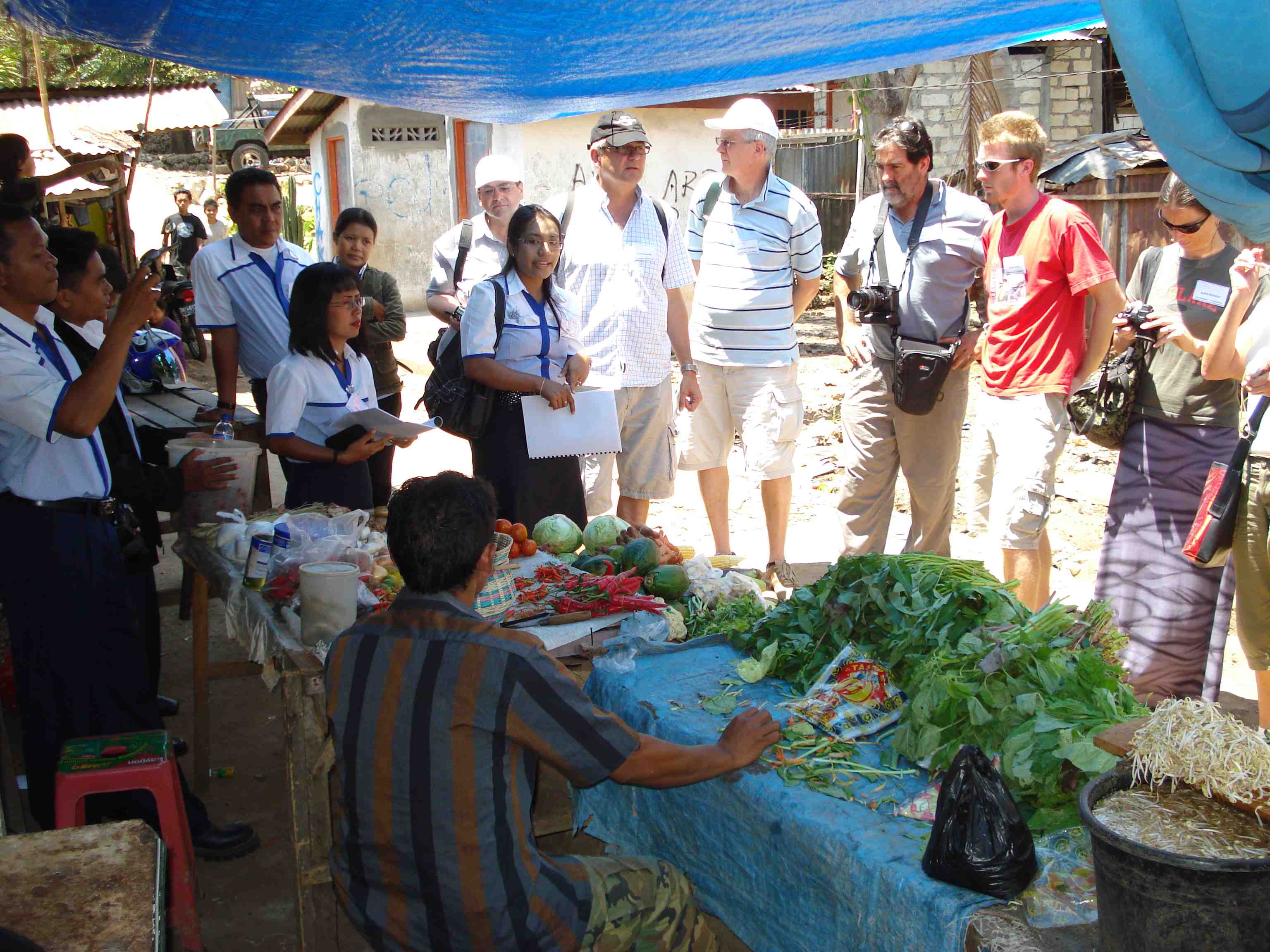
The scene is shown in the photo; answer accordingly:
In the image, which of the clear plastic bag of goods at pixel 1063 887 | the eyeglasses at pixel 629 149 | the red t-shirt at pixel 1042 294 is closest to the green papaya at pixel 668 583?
the clear plastic bag of goods at pixel 1063 887

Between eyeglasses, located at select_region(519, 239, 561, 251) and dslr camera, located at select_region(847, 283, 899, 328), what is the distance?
1432 mm

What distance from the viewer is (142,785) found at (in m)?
3.07

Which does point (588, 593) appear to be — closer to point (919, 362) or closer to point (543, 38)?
point (919, 362)

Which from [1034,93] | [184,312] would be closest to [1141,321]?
[1034,93]

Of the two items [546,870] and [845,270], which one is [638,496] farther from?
[546,870]

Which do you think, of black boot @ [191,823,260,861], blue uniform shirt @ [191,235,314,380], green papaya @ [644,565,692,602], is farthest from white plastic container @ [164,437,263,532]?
green papaya @ [644,565,692,602]

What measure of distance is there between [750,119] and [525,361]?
66.7 inches

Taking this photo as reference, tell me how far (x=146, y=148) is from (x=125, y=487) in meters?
33.3

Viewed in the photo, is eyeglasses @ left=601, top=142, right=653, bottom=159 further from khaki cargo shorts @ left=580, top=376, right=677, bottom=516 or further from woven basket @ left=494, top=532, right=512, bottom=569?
woven basket @ left=494, top=532, right=512, bottom=569

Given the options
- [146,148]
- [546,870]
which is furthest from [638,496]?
[146,148]

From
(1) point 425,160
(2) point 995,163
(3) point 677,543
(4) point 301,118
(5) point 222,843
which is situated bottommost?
(5) point 222,843

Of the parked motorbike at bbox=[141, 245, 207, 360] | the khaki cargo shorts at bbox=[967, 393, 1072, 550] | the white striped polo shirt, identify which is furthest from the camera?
the parked motorbike at bbox=[141, 245, 207, 360]

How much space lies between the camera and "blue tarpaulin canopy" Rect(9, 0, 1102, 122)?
388 cm

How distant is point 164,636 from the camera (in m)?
5.66
